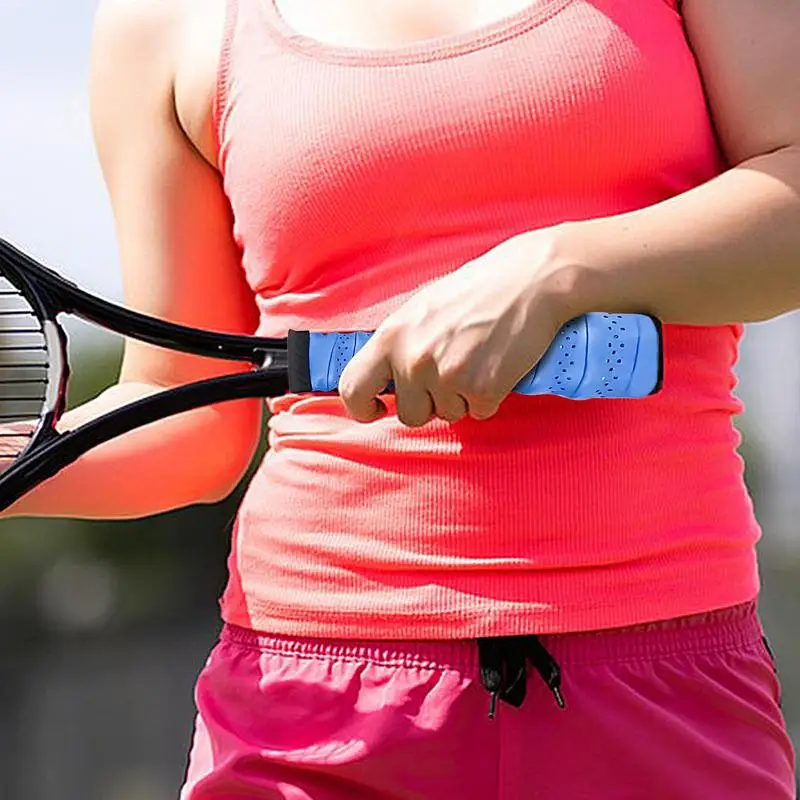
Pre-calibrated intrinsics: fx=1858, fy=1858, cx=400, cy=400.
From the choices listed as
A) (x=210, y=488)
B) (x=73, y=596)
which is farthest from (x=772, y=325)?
(x=73, y=596)

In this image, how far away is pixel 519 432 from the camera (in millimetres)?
949

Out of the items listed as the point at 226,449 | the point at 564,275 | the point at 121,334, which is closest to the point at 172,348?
the point at 121,334

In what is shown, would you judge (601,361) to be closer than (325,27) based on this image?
Yes

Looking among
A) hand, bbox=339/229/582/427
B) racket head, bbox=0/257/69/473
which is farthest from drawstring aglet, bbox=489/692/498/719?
racket head, bbox=0/257/69/473

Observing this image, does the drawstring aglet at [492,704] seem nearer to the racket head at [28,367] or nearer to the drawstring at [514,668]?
the drawstring at [514,668]

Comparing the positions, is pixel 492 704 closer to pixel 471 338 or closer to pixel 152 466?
pixel 471 338

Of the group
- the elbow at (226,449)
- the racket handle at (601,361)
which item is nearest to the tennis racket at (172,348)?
the racket handle at (601,361)

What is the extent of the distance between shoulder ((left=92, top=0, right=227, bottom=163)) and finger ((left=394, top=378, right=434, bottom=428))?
0.25 meters

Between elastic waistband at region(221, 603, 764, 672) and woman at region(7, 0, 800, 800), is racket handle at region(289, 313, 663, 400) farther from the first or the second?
elastic waistband at region(221, 603, 764, 672)

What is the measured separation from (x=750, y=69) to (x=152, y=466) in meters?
0.43

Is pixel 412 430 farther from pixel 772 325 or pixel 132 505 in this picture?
pixel 772 325

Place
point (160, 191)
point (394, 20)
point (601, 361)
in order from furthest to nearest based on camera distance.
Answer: point (160, 191) < point (394, 20) < point (601, 361)

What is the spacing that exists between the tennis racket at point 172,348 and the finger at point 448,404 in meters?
0.03

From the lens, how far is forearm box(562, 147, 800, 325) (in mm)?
897
